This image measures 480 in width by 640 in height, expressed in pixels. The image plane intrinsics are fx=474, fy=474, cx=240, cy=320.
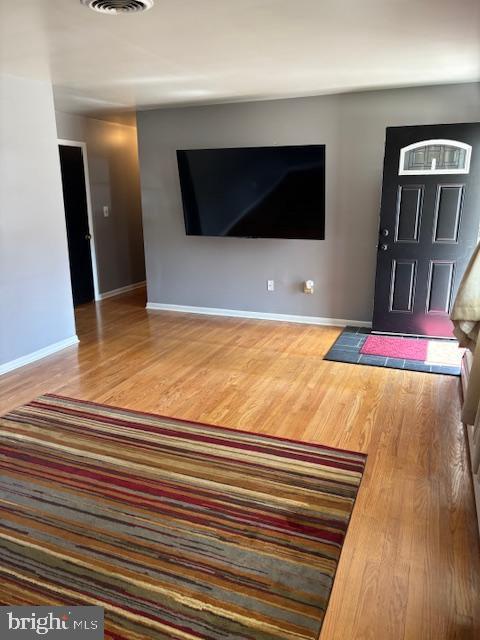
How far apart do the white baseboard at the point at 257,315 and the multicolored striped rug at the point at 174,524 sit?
2616 mm

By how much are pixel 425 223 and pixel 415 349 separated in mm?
1180

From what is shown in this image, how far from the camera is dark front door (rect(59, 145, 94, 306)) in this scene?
5898 millimetres

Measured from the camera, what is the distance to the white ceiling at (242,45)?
7.69 feet

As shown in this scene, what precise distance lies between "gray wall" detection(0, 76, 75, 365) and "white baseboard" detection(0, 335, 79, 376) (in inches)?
1.6

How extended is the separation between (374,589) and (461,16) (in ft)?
8.98

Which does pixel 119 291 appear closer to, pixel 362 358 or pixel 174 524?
pixel 362 358

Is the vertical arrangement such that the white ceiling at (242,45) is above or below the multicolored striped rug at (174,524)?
above

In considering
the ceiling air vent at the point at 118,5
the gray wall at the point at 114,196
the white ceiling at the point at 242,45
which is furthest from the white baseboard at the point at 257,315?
the ceiling air vent at the point at 118,5

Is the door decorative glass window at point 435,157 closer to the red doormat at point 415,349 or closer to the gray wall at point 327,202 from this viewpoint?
the gray wall at point 327,202

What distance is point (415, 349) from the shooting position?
14.2ft

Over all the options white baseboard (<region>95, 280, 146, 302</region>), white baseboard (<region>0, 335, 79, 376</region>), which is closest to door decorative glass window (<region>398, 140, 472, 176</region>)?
white baseboard (<region>0, 335, 79, 376</region>)

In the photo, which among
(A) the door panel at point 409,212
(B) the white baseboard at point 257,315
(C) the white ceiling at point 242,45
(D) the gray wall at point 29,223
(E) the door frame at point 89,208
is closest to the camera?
(C) the white ceiling at point 242,45

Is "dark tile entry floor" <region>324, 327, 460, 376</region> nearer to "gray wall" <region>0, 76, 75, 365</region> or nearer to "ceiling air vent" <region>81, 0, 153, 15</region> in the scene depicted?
"gray wall" <region>0, 76, 75, 365</region>

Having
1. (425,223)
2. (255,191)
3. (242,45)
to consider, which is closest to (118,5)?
(242,45)
